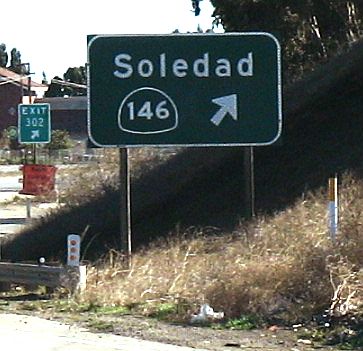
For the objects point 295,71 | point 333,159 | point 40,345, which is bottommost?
point 40,345

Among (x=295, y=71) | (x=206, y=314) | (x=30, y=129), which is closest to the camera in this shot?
(x=206, y=314)

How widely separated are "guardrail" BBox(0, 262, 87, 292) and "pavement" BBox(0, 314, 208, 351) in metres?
1.62

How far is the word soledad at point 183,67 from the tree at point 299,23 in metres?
14.1

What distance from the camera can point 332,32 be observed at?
36375 millimetres

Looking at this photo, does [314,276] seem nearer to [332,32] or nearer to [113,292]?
[113,292]

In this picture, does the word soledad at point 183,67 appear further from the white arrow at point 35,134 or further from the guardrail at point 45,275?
the white arrow at point 35,134

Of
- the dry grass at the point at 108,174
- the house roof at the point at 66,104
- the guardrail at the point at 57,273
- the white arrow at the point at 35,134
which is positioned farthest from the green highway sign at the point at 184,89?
the house roof at the point at 66,104

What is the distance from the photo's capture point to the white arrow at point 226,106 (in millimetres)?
16625

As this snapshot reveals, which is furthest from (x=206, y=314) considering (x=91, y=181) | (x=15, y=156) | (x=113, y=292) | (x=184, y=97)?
(x=15, y=156)

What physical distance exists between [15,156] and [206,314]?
77236mm

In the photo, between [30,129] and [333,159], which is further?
[30,129]

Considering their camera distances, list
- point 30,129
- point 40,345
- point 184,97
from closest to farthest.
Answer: point 40,345 → point 184,97 → point 30,129

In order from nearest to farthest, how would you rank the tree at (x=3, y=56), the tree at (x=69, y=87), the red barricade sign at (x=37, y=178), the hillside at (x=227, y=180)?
the hillside at (x=227, y=180) → the red barricade sign at (x=37, y=178) → the tree at (x=69, y=87) → the tree at (x=3, y=56)

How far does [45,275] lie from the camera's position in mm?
14781
